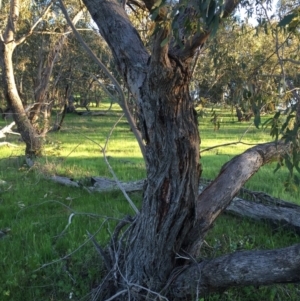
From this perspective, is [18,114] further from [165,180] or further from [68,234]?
[165,180]

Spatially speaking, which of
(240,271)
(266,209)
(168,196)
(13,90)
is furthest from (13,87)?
(240,271)

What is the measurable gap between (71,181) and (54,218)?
2256 millimetres

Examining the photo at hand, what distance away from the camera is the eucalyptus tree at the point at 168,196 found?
299cm

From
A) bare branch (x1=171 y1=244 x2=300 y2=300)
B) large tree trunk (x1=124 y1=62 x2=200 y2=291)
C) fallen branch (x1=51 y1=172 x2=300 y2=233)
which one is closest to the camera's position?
bare branch (x1=171 y1=244 x2=300 y2=300)

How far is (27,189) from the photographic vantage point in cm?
801

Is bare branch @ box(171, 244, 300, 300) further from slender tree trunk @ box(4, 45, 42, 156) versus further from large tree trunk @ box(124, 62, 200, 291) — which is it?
slender tree trunk @ box(4, 45, 42, 156)

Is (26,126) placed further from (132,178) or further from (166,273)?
(166,273)

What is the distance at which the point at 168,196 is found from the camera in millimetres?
3354

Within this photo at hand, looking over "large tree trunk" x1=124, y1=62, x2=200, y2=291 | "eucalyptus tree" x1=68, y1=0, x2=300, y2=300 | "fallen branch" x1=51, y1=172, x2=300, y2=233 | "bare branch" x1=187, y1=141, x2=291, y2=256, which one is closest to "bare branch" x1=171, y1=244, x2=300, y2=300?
"eucalyptus tree" x1=68, y1=0, x2=300, y2=300

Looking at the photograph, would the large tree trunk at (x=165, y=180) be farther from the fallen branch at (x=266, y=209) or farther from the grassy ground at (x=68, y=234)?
the fallen branch at (x=266, y=209)

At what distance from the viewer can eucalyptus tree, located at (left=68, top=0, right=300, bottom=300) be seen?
2.99 meters

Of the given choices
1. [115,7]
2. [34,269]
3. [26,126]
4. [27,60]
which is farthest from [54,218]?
[27,60]

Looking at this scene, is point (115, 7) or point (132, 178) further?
point (132, 178)

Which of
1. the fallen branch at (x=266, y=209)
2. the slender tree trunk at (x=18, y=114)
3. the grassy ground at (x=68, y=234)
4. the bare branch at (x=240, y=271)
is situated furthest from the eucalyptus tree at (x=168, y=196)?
the slender tree trunk at (x=18, y=114)
